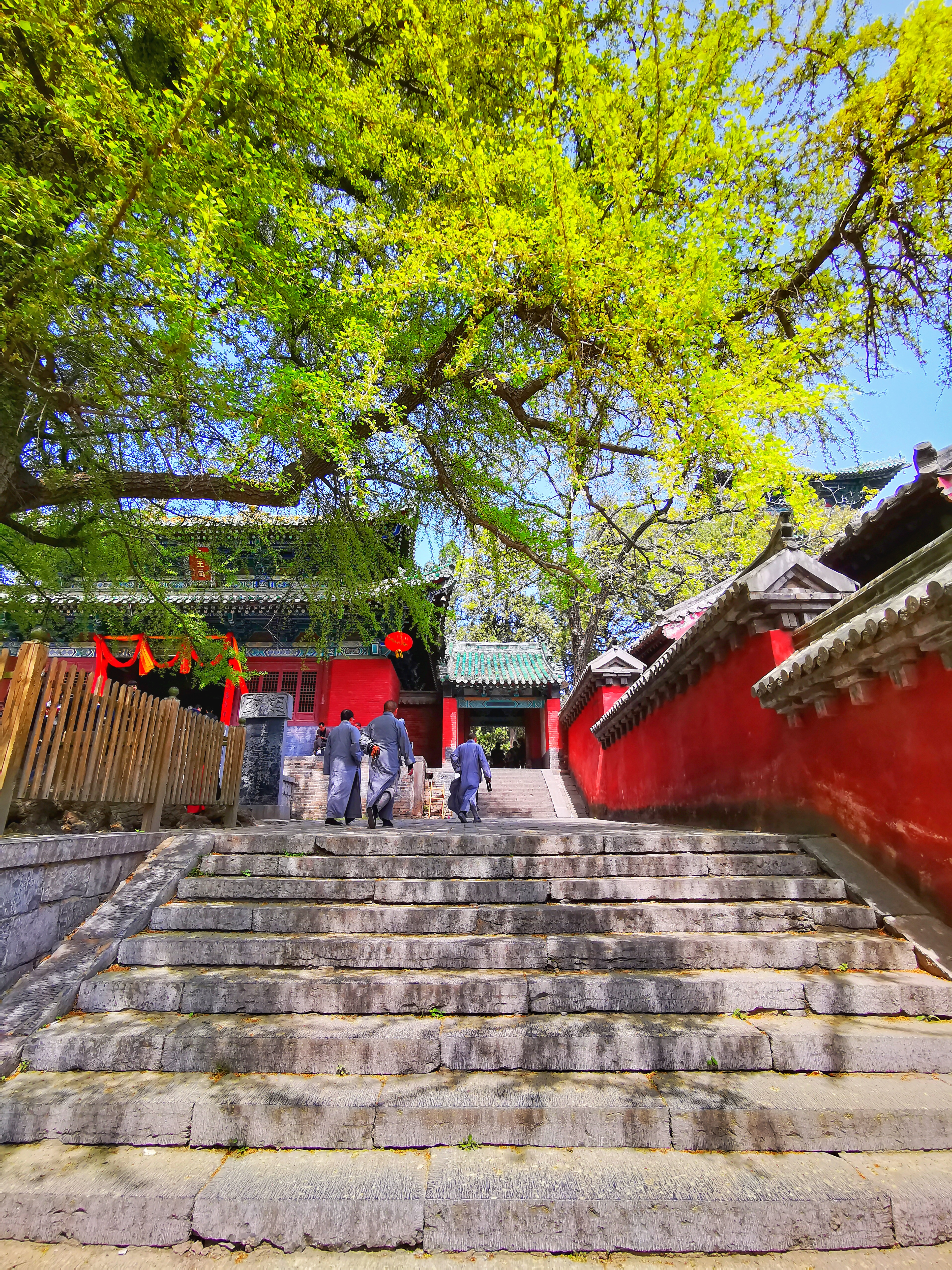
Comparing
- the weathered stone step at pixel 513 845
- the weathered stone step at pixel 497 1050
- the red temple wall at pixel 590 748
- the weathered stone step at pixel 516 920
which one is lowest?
the weathered stone step at pixel 497 1050

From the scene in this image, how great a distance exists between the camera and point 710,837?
4.56m

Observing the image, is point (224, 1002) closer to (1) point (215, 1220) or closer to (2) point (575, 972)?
(1) point (215, 1220)

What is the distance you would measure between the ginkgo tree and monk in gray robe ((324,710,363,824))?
106 inches

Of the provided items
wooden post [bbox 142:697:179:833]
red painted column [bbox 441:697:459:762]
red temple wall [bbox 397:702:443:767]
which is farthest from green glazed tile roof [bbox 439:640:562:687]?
wooden post [bbox 142:697:179:833]

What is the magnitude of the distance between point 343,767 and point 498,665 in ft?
39.2

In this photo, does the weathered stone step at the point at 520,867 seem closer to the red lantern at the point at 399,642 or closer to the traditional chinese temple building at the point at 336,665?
the traditional chinese temple building at the point at 336,665

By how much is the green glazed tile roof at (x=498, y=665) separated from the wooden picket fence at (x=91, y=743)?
11655mm

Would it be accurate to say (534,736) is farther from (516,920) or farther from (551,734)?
(516,920)

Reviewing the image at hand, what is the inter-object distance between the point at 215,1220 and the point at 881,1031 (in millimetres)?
3031

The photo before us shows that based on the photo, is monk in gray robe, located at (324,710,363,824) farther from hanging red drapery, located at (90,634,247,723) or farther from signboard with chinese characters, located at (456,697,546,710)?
signboard with chinese characters, located at (456,697,546,710)

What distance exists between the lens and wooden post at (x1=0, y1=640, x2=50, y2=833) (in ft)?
11.1

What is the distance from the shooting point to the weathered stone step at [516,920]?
364cm

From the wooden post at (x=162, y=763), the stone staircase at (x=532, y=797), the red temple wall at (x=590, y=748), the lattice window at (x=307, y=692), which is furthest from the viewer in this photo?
the lattice window at (x=307, y=692)

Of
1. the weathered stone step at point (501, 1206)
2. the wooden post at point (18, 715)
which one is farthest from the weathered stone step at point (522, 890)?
the weathered stone step at point (501, 1206)
